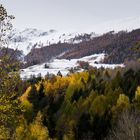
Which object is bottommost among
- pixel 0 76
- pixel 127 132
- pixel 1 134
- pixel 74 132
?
pixel 74 132

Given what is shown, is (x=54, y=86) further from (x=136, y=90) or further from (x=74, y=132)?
(x=74, y=132)

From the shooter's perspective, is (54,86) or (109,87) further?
(54,86)

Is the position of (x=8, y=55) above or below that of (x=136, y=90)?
above

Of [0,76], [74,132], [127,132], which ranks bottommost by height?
[74,132]

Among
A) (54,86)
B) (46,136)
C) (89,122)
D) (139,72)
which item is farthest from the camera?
(54,86)

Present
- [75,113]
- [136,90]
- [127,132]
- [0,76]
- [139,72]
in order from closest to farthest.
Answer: [0,76] → [127,132] → [75,113] → [136,90] → [139,72]

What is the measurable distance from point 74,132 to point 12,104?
8432cm

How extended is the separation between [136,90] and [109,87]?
433 inches

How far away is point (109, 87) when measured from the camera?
463ft

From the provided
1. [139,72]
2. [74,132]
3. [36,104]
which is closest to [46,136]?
[74,132]

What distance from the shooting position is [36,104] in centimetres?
13650

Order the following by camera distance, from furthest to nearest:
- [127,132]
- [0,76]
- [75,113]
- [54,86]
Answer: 1. [54,86]
2. [75,113]
3. [127,132]
4. [0,76]

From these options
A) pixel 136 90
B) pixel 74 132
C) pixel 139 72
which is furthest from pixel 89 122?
pixel 139 72

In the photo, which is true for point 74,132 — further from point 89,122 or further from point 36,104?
point 36,104
